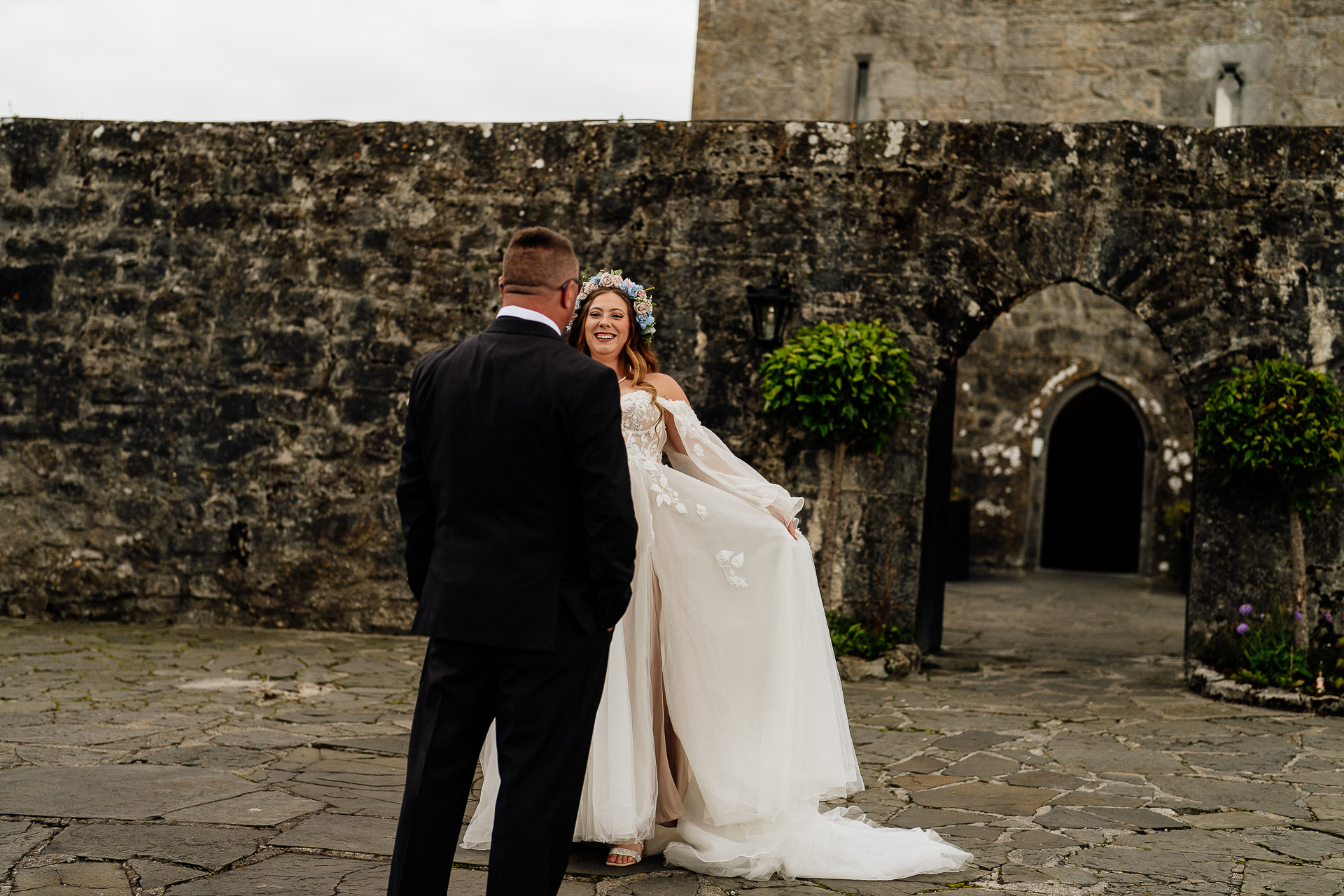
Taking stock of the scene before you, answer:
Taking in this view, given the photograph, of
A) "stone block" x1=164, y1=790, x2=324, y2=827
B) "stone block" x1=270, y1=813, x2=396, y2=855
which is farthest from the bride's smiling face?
"stone block" x1=164, y1=790, x2=324, y2=827

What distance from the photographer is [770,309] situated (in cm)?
677

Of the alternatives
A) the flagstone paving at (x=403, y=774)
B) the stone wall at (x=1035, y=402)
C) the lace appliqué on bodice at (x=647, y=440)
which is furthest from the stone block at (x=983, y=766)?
the stone wall at (x=1035, y=402)

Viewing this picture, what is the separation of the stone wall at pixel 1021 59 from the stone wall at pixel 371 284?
547cm

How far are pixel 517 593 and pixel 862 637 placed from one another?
427 cm

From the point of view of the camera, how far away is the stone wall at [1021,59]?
12.2m

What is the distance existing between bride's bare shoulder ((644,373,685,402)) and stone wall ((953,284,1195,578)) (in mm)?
10115

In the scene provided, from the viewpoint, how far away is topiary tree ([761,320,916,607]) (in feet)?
21.4

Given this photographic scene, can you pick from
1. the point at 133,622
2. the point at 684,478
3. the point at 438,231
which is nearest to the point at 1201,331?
→ the point at 684,478

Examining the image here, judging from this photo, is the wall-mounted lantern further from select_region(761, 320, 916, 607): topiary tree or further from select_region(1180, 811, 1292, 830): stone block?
select_region(1180, 811, 1292, 830): stone block

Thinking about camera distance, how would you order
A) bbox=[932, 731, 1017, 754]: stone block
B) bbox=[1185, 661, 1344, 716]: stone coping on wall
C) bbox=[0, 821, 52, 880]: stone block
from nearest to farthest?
bbox=[0, 821, 52, 880]: stone block, bbox=[932, 731, 1017, 754]: stone block, bbox=[1185, 661, 1344, 716]: stone coping on wall

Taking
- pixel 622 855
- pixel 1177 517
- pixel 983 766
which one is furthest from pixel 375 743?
pixel 1177 517

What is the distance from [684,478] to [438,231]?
4152mm

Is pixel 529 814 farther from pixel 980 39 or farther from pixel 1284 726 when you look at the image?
pixel 980 39

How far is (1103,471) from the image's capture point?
14.9m
